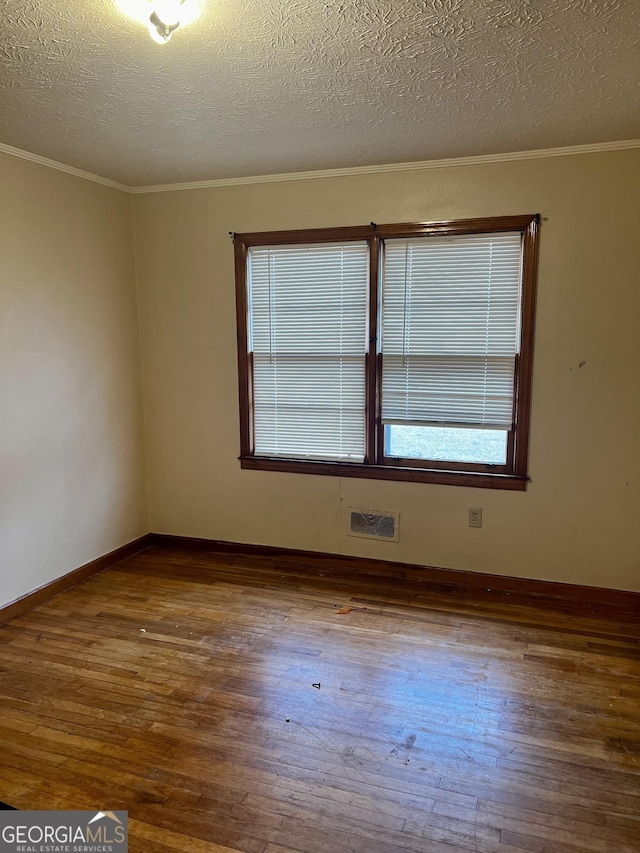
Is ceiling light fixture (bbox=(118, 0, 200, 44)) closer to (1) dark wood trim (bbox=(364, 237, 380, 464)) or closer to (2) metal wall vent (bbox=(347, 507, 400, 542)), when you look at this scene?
(1) dark wood trim (bbox=(364, 237, 380, 464))

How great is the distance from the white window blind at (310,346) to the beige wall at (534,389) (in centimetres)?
19

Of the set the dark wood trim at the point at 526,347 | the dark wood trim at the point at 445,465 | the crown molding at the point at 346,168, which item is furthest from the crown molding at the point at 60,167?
the dark wood trim at the point at 526,347

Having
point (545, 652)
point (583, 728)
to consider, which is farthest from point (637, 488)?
point (583, 728)

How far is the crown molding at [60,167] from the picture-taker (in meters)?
3.00

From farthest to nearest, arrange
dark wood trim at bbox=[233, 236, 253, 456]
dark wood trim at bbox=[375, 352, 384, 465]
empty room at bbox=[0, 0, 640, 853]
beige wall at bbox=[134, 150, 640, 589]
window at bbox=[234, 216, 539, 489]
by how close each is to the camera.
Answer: dark wood trim at bbox=[233, 236, 253, 456], dark wood trim at bbox=[375, 352, 384, 465], window at bbox=[234, 216, 539, 489], beige wall at bbox=[134, 150, 640, 589], empty room at bbox=[0, 0, 640, 853]

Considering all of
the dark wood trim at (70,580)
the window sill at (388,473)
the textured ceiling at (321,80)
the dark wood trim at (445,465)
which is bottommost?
the dark wood trim at (70,580)

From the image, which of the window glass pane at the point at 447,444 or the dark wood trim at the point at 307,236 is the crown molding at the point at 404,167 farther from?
the window glass pane at the point at 447,444

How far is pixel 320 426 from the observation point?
3.78 meters

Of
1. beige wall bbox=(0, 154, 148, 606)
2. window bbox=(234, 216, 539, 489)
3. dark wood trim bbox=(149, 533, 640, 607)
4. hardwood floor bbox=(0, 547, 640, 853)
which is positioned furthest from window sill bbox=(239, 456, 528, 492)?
beige wall bbox=(0, 154, 148, 606)

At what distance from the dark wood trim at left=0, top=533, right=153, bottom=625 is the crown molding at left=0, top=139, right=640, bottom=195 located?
249 centimetres

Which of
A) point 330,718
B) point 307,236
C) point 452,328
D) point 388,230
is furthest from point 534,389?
point 330,718

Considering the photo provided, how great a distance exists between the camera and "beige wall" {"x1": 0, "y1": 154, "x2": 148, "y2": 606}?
3111 mm

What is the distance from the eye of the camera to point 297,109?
252cm

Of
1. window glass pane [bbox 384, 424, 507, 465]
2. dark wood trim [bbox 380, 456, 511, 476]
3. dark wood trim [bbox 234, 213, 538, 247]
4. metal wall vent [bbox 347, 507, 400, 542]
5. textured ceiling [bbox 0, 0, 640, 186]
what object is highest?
textured ceiling [bbox 0, 0, 640, 186]
